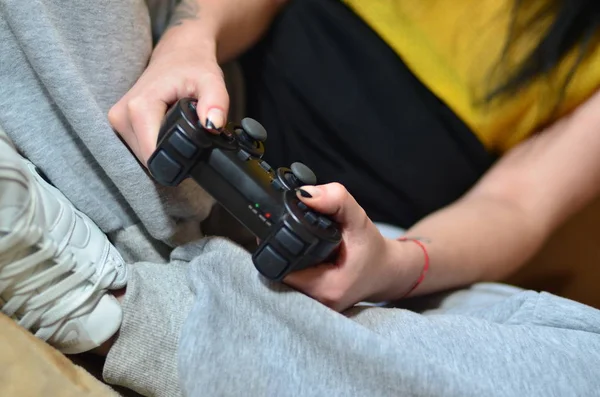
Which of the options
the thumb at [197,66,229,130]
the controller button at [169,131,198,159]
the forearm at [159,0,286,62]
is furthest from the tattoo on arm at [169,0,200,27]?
the controller button at [169,131,198,159]

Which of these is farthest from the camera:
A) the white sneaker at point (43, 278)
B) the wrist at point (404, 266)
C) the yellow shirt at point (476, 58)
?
the yellow shirt at point (476, 58)

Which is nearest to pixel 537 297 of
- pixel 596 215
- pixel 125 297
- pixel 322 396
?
pixel 322 396

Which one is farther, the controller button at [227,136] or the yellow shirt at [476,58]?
the yellow shirt at [476,58]

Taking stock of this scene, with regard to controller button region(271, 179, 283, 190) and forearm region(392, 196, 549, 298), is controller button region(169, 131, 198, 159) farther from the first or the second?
forearm region(392, 196, 549, 298)

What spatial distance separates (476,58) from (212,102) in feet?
1.14

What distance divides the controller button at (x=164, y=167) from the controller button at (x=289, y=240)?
81 mm

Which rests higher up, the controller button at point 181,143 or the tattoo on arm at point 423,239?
the controller button at point 181,143

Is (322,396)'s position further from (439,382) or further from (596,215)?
(596,215)

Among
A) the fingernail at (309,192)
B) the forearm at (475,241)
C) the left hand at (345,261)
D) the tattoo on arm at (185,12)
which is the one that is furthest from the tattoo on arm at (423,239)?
the tattoo on arm at (185,12)

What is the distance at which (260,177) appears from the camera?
0.36 meters

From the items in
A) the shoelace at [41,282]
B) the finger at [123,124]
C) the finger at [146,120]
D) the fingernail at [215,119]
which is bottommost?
the shoelace at [41,282]

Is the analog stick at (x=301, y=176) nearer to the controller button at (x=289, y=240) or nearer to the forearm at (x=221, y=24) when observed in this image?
the controller button at (x=289, y=240)

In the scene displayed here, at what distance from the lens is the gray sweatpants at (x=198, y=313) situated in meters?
0.35

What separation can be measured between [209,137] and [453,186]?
1.19 ft
